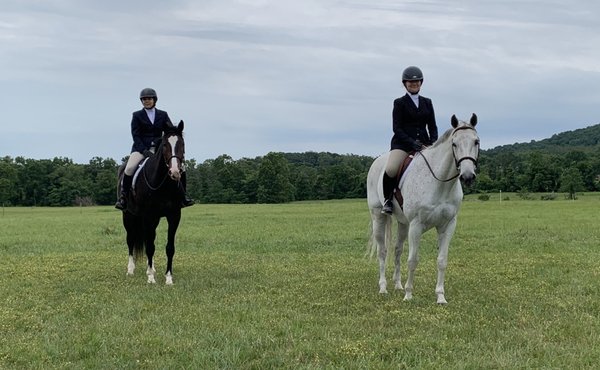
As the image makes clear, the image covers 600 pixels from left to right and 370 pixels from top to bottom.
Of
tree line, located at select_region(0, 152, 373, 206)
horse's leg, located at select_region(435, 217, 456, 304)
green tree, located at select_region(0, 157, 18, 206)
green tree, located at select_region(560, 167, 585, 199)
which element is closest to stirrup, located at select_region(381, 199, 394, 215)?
horse's leg, located at select_region(435, 217, 456, 304)

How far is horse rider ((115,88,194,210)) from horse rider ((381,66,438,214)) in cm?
454

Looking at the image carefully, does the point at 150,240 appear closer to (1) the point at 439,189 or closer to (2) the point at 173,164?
(2) the point at 173,164

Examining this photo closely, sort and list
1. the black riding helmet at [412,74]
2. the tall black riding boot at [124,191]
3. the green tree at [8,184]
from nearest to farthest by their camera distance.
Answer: the black riding helmet at [412,74], the tall black riding boot at [124,191], the green tree at [8,184]

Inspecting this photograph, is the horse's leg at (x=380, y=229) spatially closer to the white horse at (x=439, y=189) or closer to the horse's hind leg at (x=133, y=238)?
the white horse at (x=439, y=189)

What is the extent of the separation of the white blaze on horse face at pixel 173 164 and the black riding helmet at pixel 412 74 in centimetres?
437

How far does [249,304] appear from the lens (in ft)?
26.2

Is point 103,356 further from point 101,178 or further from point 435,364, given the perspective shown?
point 101,178

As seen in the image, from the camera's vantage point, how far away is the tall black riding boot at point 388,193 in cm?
910

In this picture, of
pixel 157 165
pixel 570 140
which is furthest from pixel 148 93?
pixel 570 140

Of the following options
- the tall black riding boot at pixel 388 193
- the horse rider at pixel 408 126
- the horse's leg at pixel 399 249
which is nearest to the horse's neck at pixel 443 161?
the horse rider at pixel 408 126

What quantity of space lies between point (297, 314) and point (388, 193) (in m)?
3.01

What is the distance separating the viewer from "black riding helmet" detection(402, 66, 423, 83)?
8.82 m

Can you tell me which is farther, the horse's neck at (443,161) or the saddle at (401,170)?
the saddle at (401,170)

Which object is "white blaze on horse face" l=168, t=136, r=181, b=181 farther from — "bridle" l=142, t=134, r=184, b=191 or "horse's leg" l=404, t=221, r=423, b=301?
"horse's leg" l=404, t=221, r=423, b=301
